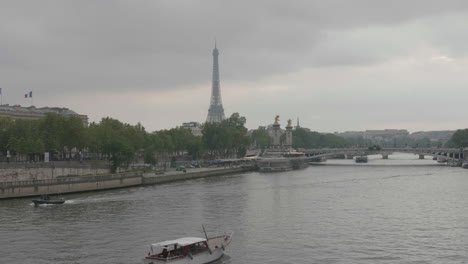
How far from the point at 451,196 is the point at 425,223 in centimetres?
1879

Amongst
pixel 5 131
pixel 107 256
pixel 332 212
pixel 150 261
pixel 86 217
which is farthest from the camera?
pixel 5 131

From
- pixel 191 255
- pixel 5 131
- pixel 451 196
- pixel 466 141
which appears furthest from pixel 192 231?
pixel 466 141

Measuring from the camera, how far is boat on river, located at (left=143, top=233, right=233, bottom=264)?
28.2m

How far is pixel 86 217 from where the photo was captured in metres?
43.0

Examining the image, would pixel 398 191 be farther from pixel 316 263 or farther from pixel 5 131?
pixel 5 131

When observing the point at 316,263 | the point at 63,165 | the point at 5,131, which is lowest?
the point at 316,263

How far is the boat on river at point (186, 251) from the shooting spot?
1112 inches

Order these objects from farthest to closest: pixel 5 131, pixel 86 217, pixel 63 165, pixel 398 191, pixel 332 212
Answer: pixel 5 131 < pixel 63 165 < pixel 398 191 < pixel 332 212 < pixel 86 217

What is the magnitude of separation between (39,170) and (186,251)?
41524 millimetres

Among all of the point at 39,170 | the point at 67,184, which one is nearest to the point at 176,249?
the point at 67,184

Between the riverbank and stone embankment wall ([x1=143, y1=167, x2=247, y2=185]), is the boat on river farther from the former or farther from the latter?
stone embankment wall ([x1=143, y1=167, x2=247, y2=185])

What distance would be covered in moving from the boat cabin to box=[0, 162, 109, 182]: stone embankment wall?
126 feet

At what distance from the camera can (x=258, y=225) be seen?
40.1 meters

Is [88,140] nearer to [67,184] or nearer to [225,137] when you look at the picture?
[67,184]
